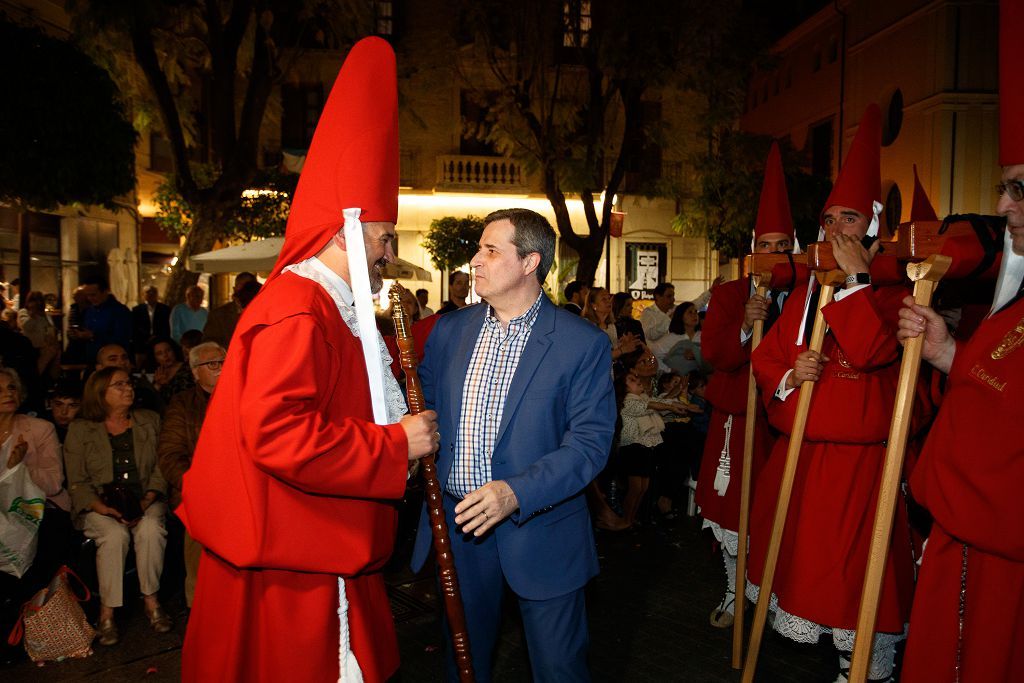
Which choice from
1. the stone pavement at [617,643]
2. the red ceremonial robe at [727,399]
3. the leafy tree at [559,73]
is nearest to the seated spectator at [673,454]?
the stone pavement at [617,643]

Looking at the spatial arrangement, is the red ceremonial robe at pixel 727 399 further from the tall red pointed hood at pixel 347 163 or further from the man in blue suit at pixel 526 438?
the tall red pointed hood at pixel 347 163

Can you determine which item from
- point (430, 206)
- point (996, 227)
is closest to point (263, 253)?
point (996, 227)

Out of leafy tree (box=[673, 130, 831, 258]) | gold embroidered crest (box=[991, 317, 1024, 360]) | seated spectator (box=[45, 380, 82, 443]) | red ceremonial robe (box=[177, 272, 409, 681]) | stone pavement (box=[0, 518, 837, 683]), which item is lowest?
stone pavement (box=[0, 518, 837, 683])

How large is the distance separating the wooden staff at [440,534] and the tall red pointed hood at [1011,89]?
1940mm

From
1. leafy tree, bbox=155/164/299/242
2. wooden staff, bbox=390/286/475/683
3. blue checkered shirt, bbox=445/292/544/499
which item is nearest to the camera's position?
wooden staff, bbox=390/286/475/683

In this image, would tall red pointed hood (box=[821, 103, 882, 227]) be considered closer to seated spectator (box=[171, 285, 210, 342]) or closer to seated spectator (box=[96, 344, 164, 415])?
seated spectator (box=[96, 344, 164, 415])

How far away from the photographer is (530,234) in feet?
Answer: 10.2

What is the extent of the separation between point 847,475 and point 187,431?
4.07 m

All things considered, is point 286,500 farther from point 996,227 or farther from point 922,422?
point 922,422

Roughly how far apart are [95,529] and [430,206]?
19.8 m

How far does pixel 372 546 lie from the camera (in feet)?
7.80

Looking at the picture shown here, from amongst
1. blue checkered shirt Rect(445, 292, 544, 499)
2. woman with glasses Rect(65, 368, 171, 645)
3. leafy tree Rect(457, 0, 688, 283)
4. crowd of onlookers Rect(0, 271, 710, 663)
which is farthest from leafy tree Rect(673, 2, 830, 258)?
blue checkered shirt Rect(445, 292, 544, 499)

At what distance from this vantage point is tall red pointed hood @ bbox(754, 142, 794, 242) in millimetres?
4988

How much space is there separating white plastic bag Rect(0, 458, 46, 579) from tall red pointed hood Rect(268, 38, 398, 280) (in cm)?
331
